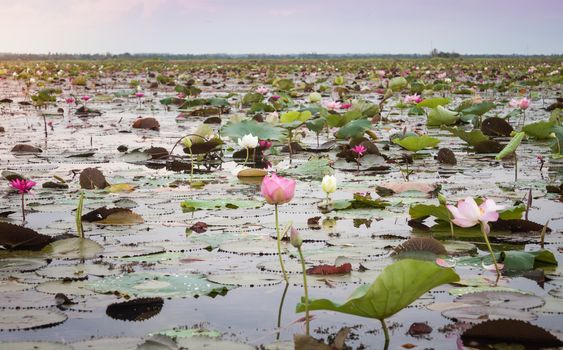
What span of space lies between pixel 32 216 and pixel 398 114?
6608 mm

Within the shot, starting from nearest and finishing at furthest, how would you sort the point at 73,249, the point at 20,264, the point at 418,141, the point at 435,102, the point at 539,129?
the point at 20,264 < the point at 73,249 < the point at 418,141 < the point at 539,129 < the point at 435,102

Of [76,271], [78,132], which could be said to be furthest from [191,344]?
[78,132]

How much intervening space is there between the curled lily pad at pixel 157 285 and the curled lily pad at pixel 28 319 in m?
0.20

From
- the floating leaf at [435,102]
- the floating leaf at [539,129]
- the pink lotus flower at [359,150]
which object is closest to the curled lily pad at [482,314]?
the pink lotus flower at [359,150]

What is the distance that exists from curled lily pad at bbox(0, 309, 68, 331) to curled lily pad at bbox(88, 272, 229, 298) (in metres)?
0.20

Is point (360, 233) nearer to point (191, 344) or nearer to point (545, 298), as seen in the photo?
point (545, 298)

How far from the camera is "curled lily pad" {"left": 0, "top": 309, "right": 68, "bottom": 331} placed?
1742 millimetres

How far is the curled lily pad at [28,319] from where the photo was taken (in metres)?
1.74

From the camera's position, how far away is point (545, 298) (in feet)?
6.46

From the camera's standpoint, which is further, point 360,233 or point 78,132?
point 78,132

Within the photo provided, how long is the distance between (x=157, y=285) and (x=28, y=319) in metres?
0.38

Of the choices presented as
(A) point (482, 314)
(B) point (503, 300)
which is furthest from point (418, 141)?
(A) point (482, 314)

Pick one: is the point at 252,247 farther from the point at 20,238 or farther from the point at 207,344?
the point at 207,344

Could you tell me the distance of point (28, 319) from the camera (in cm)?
179
